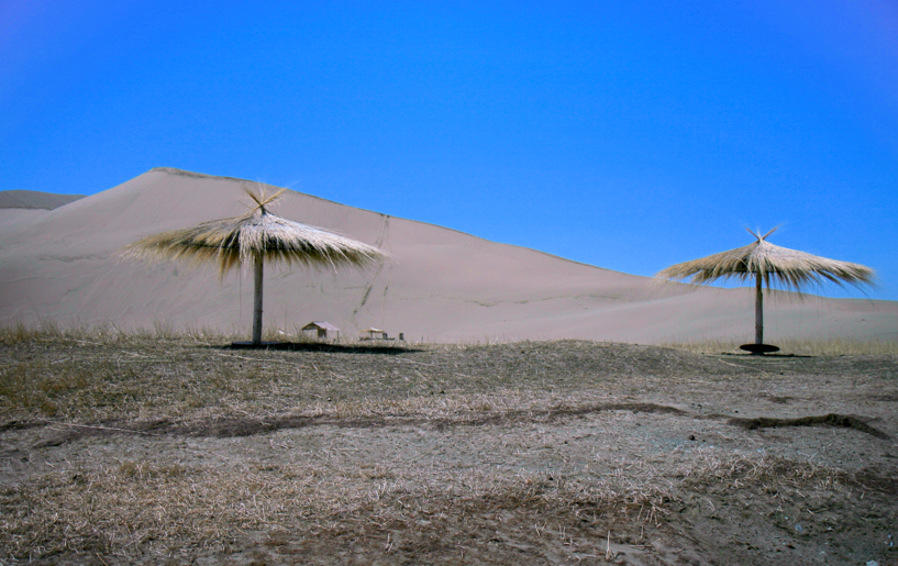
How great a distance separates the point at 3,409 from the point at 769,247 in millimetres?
12756

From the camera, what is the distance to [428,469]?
310cm

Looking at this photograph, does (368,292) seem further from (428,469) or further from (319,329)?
(428,469)

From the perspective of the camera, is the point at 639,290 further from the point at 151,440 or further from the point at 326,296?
the point at 151,440

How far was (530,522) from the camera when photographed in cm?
244

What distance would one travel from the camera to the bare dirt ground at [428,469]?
2283mm

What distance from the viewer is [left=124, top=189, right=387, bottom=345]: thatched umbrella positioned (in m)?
8.77

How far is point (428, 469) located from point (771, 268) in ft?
35.5

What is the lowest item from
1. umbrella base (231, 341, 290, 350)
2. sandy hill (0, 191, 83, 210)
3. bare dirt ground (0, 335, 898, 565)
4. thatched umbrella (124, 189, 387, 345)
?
bare dirt ground (0, 335, 898, 565)

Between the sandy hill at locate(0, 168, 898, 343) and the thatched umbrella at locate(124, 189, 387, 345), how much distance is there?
8.90 m

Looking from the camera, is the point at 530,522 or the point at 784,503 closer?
the point at 530,522

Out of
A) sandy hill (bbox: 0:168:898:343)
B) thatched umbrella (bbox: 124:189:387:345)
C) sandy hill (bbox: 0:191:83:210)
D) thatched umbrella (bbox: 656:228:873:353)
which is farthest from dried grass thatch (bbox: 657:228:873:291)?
sandy hill (bbox: 0:191:83:210)

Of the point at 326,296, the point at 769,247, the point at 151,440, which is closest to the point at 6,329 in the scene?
the point at 151,440

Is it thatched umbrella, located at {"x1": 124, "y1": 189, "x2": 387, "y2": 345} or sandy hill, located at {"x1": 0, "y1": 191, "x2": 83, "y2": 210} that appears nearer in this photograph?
thatched umbrella, located at {"x1": 124, "y1": 189, "x2": 387, "y2": 345}

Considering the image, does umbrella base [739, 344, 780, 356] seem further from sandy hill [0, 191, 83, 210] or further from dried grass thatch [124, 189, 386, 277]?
sandy hill [0, 191, 83, 210]
